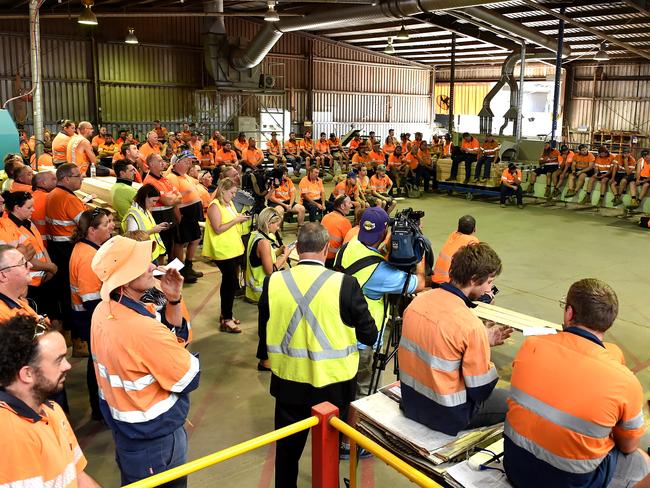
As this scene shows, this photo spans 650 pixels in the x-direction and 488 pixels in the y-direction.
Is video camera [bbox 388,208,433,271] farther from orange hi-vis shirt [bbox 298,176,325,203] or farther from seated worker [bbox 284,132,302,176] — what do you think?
seated worker [bbox 284,132,302,176]

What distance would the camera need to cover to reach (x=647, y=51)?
2427 centimetres

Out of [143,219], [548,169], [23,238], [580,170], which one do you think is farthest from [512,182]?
[23,238]

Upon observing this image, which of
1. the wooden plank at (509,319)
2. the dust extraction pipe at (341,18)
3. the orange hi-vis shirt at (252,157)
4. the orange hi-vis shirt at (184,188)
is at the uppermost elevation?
the dust extraction pipe at (341,18)

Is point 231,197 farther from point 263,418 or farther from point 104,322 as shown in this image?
point 104,322

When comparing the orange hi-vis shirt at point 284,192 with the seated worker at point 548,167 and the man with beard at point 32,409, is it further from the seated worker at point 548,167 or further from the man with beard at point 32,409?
the man with beard at point 32,409

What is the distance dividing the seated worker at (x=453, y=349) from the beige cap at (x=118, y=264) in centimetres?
153

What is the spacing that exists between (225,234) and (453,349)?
13.6ft

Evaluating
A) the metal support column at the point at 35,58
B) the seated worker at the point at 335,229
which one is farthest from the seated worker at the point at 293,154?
the seated worker at the point at 335,229

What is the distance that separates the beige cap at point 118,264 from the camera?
2787 millimetres

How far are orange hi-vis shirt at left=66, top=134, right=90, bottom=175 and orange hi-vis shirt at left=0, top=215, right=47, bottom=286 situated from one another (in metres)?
5.23

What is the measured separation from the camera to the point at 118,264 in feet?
9.20

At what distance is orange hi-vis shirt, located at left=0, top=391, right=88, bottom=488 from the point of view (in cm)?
198

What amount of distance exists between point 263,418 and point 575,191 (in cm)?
1442

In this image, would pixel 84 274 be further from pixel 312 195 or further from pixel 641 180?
pixel 641 180
